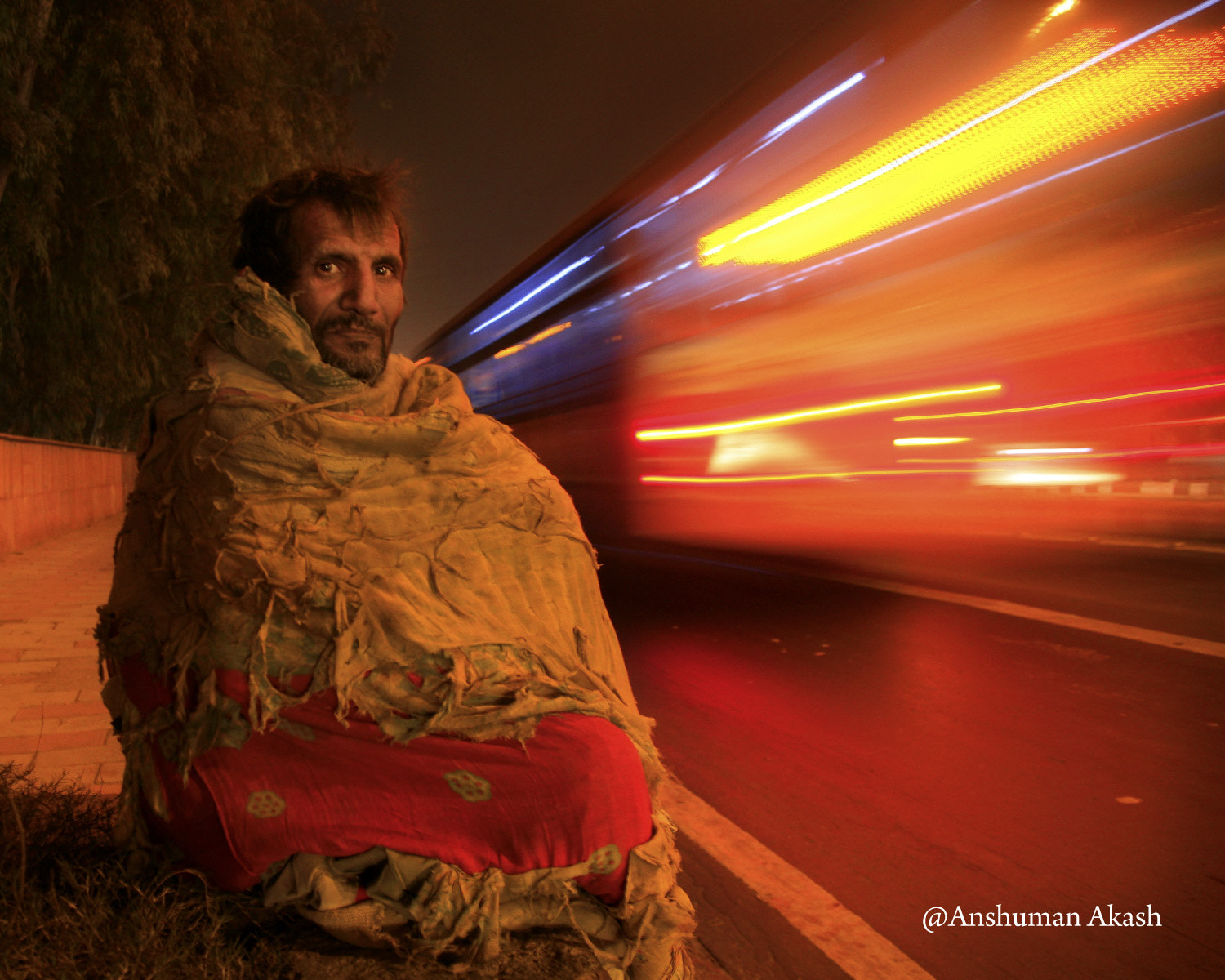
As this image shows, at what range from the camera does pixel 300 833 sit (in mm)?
1641

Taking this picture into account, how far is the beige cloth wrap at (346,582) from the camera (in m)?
1.61

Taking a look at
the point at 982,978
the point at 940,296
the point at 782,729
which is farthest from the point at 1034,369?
the point at 982,978

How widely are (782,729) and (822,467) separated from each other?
14.9ft

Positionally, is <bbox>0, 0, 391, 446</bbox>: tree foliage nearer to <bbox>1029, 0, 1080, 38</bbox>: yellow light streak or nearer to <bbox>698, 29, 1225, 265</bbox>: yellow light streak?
<bbox>698, 29, 1225, 265</bbox>: yellow light streak

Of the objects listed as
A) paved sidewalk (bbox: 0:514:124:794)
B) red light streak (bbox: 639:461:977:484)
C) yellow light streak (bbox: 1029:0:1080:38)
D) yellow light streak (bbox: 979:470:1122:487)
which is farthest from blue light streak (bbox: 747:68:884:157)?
paved sidewalk (bbox: 0:514:124:794)

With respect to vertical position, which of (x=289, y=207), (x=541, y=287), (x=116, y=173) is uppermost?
(x=116, y=173)

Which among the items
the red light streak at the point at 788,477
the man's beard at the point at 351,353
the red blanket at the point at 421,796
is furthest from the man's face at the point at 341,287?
the red light streak at the point at 788,477

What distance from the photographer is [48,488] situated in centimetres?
1379

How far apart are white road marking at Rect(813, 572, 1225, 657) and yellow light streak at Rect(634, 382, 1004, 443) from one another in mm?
1703

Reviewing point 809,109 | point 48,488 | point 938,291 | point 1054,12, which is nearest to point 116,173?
point 48,488

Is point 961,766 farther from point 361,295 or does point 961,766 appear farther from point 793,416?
point 793,416

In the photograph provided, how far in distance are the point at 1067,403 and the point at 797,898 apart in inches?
219

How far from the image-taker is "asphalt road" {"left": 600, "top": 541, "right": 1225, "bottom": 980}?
267 centimetres

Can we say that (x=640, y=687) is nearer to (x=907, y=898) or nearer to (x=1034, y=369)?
(x=907, y=898)
